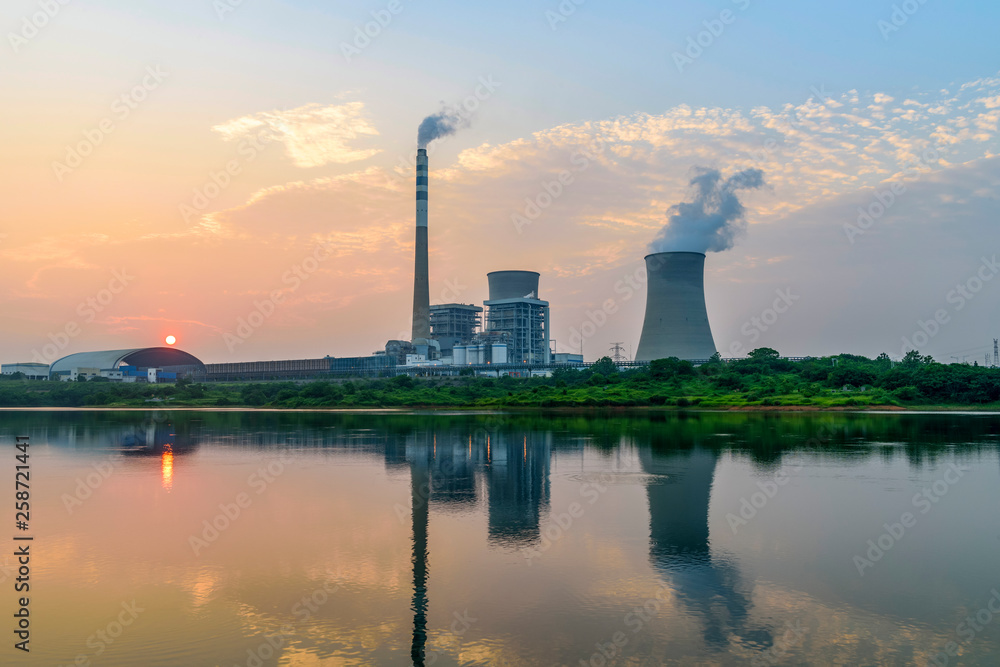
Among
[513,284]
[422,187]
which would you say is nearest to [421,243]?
[422,187]

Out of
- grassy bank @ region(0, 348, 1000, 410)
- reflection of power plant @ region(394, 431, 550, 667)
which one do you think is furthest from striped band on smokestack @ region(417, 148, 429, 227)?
reflection of power plant @ region(394, 431, 550, 667)

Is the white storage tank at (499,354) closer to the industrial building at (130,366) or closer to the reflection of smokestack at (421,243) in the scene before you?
the reflection of smokestack at (421,243)

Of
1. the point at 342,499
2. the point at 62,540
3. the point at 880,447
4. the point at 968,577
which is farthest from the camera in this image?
the point at 880,447

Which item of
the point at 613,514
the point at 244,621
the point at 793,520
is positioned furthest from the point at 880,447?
the point at 244,621

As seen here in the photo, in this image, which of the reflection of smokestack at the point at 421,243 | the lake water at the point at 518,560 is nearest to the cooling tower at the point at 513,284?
the reflection of smokestack at the point at 421,243

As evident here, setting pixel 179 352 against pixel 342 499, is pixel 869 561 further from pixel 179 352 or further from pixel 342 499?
pixel 179 352

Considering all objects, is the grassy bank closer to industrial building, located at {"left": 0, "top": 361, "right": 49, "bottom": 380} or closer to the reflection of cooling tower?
the reflection of cooling tower
